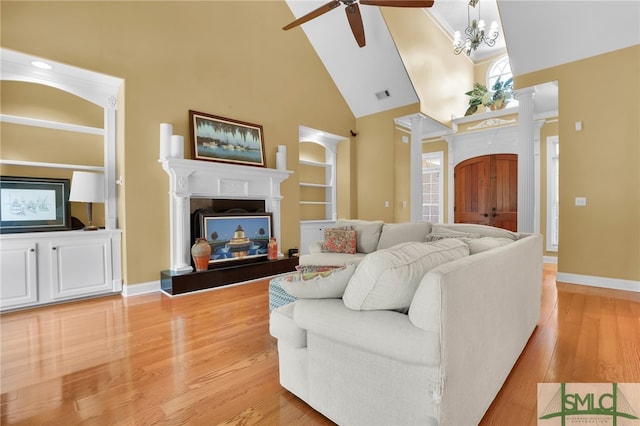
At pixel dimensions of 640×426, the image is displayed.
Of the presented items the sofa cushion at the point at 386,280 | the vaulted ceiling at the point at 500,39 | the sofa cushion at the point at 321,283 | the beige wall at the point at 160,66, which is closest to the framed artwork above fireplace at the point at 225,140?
the beige wall at the point at 160,66

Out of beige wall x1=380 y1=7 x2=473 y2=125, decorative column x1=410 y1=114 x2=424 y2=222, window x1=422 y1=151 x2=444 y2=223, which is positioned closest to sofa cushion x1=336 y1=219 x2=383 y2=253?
decorative column x1=410 y1=114 x2=424 y2=222

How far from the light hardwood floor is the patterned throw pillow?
3.71 ft

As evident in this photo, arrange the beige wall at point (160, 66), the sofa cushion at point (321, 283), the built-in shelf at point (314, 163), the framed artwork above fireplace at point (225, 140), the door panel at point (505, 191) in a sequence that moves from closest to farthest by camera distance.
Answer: the sofa cushion at point (321, 283) → the beige wall at point (160, 66) → the framed artwork above fireplace at point (225, 140) → the built-in shelf at point (314, 163) → the door panel at point (505, 191)

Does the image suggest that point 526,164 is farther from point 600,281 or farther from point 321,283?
point 321,283

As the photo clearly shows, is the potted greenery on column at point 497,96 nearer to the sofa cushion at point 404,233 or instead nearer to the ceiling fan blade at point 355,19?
the ceiling fan blade at point 355,19

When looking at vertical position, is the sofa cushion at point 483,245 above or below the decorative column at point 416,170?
below

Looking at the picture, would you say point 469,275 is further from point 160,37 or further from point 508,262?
point 160,37

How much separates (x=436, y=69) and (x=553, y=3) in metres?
2.28

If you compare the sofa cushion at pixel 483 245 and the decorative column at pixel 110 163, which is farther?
the decorative column at pixel 110 163

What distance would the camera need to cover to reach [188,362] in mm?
2086

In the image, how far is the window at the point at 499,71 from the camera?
706cm

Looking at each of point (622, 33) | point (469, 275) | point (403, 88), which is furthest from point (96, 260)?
point (622, 33)

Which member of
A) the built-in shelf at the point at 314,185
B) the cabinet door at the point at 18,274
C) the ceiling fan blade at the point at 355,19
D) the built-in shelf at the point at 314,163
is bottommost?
the cabinet door at the point at 18,274

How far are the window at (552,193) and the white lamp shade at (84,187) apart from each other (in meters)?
7.15
